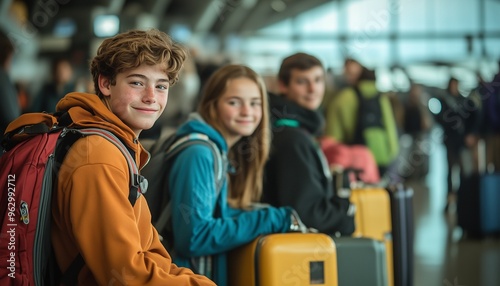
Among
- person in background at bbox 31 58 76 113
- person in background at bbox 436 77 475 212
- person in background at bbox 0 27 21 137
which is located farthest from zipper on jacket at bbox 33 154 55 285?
person in background at bbox 436 77 475 212

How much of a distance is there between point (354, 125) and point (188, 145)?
4.34m

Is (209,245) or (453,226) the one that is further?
(453,226)

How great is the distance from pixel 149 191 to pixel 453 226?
616 centimetres

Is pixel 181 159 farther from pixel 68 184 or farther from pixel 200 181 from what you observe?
pixel 68 184

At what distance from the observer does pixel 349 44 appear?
24953 mm

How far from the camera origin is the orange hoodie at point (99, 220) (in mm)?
2102

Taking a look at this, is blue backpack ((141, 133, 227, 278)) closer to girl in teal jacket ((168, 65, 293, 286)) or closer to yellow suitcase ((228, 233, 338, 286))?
girl in teal jacket ((168, 65, 293, 286))

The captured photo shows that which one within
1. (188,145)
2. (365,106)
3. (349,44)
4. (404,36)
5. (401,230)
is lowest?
(401,230)

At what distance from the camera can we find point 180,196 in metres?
3.01

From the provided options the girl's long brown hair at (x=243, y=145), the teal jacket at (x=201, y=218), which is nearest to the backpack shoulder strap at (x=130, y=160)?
the teal jacket at (x=201, y=218)

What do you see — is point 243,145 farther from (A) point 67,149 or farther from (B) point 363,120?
(B) point 363,120

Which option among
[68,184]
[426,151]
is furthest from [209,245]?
[426,151]

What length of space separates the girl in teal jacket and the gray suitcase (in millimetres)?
269

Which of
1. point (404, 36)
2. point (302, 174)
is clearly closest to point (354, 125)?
point (302, 174)
